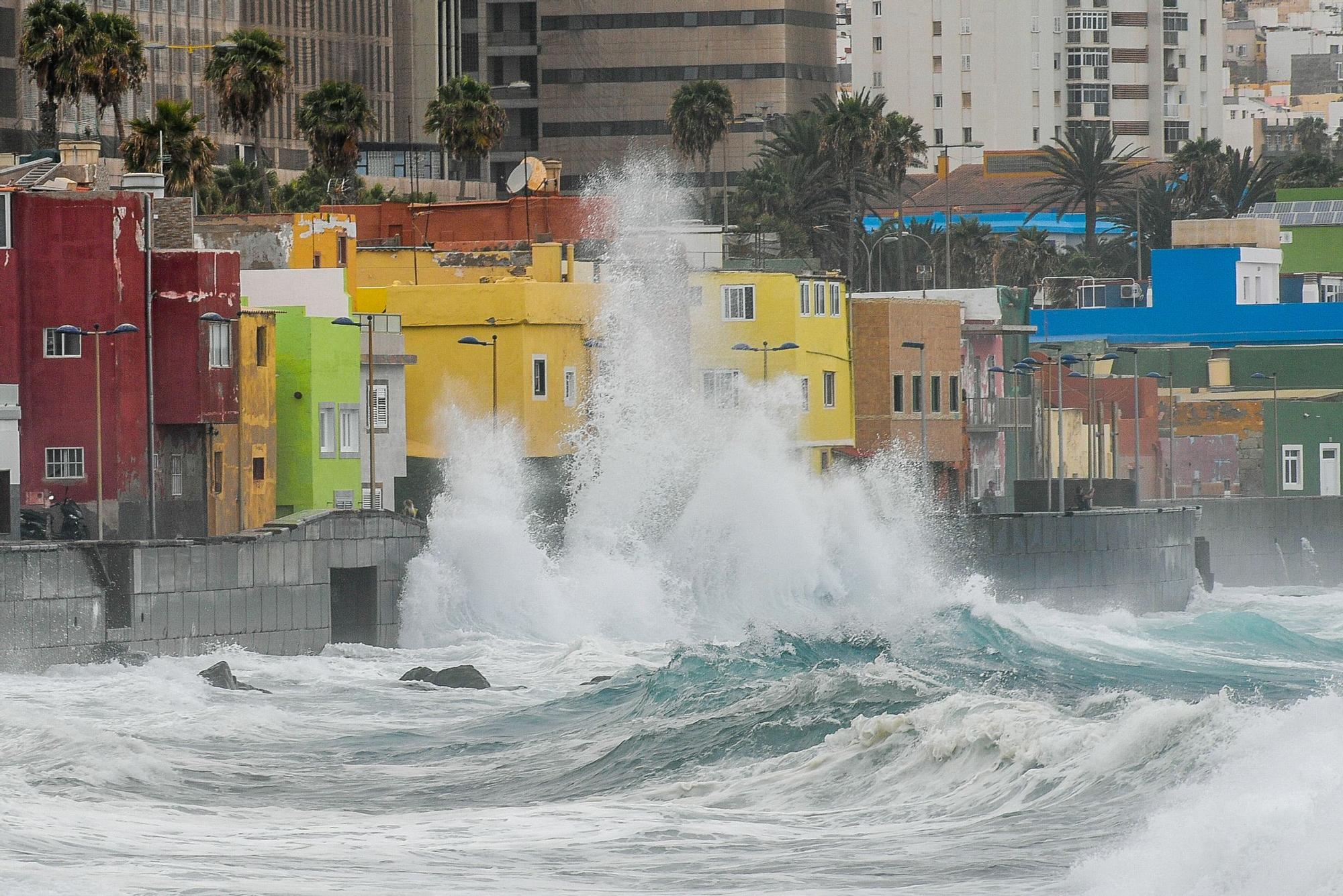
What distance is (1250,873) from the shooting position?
70.8ft

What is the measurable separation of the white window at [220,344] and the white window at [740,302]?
58.4ft

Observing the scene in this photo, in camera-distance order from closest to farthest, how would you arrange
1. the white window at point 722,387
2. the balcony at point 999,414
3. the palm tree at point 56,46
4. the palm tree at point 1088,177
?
the white window at point 722,387
the palm tree at point 56,46
the balcony at point 999,414
the palm tree at point 1088,177

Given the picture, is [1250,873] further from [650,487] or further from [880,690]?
[650,487]

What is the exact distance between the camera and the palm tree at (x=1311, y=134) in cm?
16888

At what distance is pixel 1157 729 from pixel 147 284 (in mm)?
23680

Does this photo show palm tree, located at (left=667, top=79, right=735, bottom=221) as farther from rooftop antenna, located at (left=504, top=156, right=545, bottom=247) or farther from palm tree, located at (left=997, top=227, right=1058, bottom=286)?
rooftop antenna, located at (left=504, top=156, right=545, bottom=247)

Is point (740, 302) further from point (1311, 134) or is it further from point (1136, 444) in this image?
point (1311, 134)

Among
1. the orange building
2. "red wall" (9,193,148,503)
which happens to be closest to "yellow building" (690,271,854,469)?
the orange building

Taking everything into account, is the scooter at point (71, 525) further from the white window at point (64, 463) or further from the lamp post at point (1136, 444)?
the lamp post at point (1136, 444)

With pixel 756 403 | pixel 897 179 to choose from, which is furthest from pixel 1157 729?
pixel 897 179

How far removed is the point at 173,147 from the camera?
66.1 metres

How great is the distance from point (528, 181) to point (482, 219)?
170 centimetres

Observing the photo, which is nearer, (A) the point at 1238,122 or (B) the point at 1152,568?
(B) the point at 1152,568

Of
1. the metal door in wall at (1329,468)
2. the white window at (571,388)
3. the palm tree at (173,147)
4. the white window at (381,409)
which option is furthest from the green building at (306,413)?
the metal door in wall at (1329,468)
